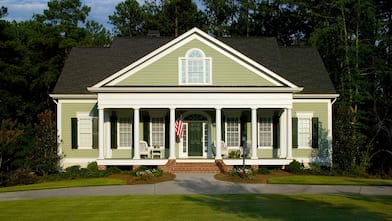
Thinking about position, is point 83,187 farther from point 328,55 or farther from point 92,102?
point 328,55

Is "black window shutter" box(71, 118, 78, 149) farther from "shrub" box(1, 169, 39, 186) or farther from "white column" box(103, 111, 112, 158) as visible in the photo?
"shrub" box(1, 169, 39, 186)

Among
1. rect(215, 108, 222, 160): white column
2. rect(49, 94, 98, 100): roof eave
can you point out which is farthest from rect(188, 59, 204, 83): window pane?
rect(49, 94, 98, 100): roof eave

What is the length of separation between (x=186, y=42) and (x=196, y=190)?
10.4 m

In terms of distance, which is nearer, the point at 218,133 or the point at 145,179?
the point at 145,179

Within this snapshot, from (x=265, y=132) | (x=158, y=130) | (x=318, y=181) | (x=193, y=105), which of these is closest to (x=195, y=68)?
(x=193, y=105)

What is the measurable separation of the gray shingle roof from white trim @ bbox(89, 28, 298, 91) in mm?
2580

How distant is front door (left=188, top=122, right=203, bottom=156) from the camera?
3009 cm

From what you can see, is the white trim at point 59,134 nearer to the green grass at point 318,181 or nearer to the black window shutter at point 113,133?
the black window shutter at point 113,133

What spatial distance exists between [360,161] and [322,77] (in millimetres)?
5385

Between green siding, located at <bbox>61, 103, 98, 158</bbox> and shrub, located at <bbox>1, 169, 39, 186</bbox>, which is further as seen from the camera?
green siding, located at <bbox>61, 103, 98, 158</bbox>

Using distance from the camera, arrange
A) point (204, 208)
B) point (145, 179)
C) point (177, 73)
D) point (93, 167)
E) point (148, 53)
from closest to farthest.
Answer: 1. point (204, 208)
2. point (145, 179)
3. point (93, 167)
4. point (177, 73)
5. point (148, 53)

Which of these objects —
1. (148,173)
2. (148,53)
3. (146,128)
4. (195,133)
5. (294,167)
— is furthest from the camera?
(148,53)

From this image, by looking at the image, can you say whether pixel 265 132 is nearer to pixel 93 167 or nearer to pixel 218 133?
pixel 218 133

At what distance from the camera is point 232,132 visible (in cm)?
3025
